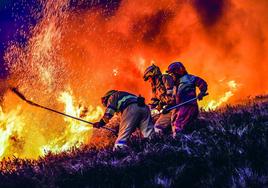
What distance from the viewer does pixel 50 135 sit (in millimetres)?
20547

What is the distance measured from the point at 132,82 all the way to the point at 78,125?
24.6ft

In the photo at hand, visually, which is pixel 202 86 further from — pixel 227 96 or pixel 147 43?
pixel 147 43

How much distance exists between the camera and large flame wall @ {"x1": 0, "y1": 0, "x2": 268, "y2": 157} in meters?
22.0

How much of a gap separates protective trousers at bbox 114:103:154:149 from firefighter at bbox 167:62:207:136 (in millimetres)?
583

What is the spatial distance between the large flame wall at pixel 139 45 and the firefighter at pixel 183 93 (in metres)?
11.9

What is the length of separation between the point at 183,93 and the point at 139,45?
1524 centimetres

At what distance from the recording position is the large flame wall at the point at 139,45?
868 inches

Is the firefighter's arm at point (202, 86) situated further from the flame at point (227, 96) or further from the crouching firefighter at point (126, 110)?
the flame at point (227, 96)

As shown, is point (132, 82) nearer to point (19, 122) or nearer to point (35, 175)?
point (19, 122)

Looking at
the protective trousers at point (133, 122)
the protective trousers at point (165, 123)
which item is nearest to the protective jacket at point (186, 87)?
the protective trousers at point (133, 122)

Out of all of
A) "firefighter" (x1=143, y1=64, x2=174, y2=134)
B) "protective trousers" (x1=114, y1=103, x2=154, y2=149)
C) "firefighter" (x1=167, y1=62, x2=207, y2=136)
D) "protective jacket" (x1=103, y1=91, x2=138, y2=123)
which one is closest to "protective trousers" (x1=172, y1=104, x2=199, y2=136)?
"firefighter" (x1=167, y1=62, x2=207, y2=136)

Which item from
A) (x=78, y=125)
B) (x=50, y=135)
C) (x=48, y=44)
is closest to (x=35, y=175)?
(x=78, y=125)

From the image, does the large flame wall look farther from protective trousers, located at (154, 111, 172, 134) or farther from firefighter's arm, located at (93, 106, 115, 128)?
firefighter's arm, located at (93, 106, 115, 128)

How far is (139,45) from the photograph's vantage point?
970 inches
